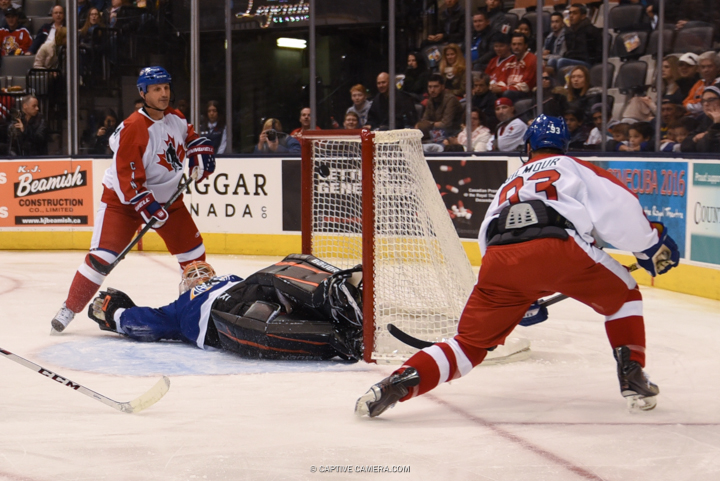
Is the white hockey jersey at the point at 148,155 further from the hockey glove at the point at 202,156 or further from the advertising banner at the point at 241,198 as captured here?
the advertising banner at the point at 241,198

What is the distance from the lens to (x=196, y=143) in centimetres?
452

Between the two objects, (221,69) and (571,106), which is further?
(221,69)

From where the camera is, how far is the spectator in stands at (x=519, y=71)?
6633 millimetres

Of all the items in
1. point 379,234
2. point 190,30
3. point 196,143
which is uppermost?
point 190,30

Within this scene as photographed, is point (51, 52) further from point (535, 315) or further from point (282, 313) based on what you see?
point (535, 315)

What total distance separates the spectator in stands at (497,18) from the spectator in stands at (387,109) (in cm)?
92

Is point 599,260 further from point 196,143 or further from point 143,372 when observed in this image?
point 196,143

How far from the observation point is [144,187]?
4.09 m

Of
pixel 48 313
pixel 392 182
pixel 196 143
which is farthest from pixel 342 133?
pixel 48 313

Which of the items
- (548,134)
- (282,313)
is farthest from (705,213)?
(282,313)

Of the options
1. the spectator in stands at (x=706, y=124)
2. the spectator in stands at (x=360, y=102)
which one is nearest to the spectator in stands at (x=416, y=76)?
the spectator in stands at (x=360, y=102)

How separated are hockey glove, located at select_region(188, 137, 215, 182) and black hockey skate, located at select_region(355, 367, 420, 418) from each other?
88.1 inches

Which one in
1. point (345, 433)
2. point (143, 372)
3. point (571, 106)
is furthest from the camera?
point (571, 106)

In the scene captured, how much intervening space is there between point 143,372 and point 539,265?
161 centimetres
